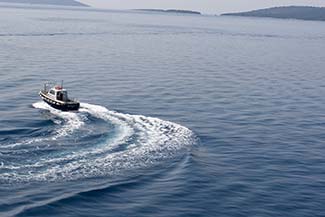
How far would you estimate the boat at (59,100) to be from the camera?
317 ft

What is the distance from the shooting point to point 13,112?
94.4 m

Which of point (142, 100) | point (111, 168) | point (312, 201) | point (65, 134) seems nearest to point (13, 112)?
point (65, 134)

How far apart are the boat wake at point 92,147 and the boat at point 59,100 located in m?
1.45

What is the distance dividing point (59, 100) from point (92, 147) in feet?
94.2

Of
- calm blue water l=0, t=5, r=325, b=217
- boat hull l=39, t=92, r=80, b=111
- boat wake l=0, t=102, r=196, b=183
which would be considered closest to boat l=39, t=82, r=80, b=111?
boat hull l=39, t=92, r=80, b=111

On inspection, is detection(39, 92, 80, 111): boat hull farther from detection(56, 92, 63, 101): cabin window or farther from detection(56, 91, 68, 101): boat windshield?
detection(56, 91, 68, 101): boat windshield

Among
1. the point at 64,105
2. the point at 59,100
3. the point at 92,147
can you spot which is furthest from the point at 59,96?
the point at 92,147

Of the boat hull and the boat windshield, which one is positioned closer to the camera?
the boat hull

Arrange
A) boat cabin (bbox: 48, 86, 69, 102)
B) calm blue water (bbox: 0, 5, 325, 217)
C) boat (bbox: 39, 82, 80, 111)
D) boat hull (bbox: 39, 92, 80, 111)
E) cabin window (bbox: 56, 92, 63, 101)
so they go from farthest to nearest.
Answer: cabin window (bbox: 56, 92, 63, 101) < boat cabin (bbox: 48, 86, 69, 102) < boat (bbox: 39, 82, 80, 111) < boat hull (bbox: 39, 92, 80, 111) < calm blue water (bbox: 0, 5, 325, 217)

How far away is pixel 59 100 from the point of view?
100 meters

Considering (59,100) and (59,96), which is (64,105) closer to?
(59,100)

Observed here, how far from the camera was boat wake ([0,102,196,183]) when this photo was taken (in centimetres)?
6412

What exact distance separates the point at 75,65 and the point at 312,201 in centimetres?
10732

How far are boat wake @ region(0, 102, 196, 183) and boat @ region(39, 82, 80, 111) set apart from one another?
1452 millimetres
